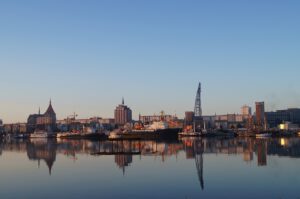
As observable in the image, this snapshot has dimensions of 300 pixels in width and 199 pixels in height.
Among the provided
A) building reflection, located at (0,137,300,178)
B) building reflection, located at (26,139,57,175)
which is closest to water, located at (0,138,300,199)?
building reflection, located at (0,137,300,178)

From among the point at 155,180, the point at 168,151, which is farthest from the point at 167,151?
the point at 155,180

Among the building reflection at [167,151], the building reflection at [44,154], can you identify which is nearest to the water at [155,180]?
the building reflection at [167,151]

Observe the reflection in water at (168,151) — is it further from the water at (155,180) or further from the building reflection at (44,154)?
the water at (155,180)

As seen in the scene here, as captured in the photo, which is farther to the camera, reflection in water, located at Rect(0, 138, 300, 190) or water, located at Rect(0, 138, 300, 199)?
reflection in water, located at Rect(0, 138, 300, 190)

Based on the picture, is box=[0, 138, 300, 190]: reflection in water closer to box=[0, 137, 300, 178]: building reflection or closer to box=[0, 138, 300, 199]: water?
box=[0, 137, 300, 178]: building reflection

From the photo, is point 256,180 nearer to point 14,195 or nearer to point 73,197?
point 73,197

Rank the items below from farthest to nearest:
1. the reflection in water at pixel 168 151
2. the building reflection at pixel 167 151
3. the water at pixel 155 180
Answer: the reflection in water at pixel 168 151, the building reflection at pixel 167 151, the water at pixel 155 180

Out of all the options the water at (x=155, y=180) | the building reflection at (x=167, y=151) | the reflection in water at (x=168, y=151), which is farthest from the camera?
the reflection in water at (x=168, y=151)

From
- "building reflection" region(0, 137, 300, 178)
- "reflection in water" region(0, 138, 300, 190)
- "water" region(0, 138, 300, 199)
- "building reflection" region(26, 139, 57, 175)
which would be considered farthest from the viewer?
"building reflection" region(26, 139, 57, 175)

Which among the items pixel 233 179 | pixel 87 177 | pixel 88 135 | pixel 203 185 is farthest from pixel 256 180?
pixel 88 135

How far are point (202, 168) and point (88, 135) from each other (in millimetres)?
131836

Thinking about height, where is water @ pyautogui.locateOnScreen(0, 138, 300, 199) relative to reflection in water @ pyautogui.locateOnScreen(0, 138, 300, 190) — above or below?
above

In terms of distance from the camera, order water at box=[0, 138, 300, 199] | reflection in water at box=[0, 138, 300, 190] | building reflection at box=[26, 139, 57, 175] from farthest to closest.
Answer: building reflection at box=[26, 139, 57, 175], reflection in water at box=[0, 138, 300, 190], water at box=[0, 138, 300, 199]

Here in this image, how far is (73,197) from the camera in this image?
2491 centimetres
